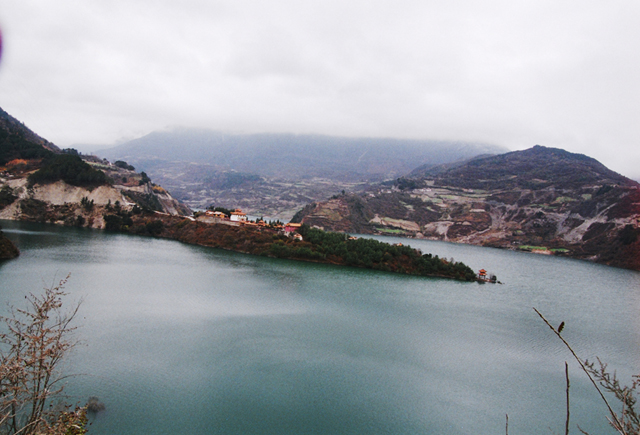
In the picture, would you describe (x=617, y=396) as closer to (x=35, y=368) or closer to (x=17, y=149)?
(x=35, y=368)

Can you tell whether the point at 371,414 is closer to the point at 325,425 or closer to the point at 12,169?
the point at 325,425

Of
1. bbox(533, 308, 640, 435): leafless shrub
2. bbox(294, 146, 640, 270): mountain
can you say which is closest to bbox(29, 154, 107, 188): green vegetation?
bbox(294, 146, 640, 270): mountain

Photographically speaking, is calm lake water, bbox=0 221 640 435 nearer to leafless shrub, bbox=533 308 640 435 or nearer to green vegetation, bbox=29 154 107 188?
leafless shrub, bbox=533 308 640 435

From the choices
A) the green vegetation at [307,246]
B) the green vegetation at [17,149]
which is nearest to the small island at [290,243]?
the green vegetation at [307,246]

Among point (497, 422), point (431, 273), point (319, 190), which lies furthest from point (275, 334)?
point (319, 190)

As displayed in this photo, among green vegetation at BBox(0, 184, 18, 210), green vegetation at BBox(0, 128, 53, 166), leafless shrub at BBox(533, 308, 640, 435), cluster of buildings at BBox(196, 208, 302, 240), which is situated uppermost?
green vegetation at BBox(0, 128, 53, 166)

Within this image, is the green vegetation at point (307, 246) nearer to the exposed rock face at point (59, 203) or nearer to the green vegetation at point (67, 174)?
the exposed rock face at point (59, 203)

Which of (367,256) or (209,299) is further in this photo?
(367,256)
